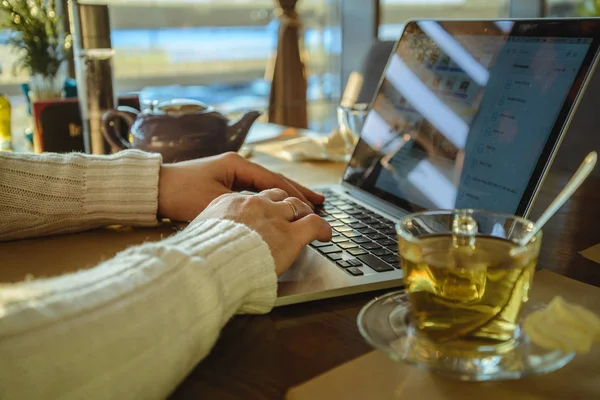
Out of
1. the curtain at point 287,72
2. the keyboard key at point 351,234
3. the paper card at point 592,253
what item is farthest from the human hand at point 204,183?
the curtain at point 287,72

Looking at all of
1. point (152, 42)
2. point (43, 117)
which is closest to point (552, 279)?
point (43, 117)

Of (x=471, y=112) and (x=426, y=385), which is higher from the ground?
(x=471, y=112)

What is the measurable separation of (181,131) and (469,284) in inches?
27.1

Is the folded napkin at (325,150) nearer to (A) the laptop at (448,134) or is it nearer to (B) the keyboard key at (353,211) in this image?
(A) the laptop at (448,134)

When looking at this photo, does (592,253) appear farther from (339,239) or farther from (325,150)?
(325,150)

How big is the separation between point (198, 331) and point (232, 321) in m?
0.08

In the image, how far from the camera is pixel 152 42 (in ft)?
10.3

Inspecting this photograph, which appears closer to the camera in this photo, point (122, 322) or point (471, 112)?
point (122, 322)

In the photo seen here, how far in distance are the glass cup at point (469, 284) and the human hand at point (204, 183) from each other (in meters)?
0.39

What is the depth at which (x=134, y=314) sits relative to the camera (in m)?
0.48

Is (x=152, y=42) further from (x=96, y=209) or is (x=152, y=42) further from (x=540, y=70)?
(x=540, y=70)

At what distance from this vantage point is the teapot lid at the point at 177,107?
1.08m

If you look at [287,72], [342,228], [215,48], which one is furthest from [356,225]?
[215,48]

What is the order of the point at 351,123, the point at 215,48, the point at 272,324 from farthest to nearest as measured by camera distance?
the point at 215,48, the point at 351,123, the point at 272,324
